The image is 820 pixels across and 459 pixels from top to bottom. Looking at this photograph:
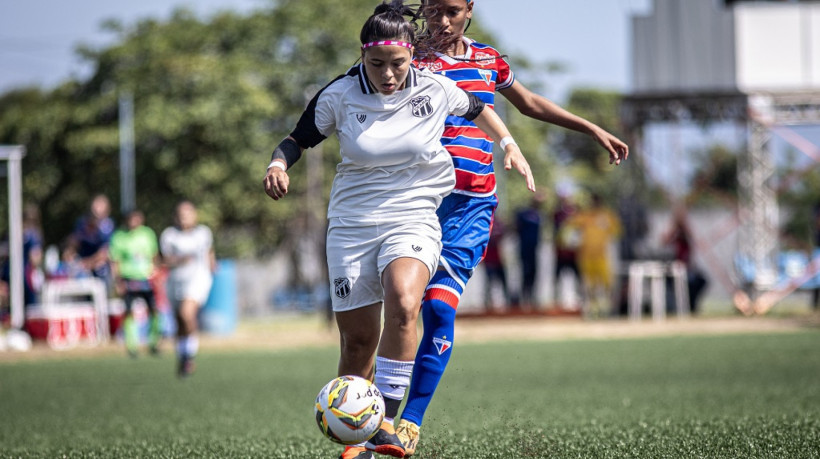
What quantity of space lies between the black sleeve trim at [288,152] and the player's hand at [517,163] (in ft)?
3.16

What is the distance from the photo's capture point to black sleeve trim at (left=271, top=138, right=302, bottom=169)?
4.61 meters

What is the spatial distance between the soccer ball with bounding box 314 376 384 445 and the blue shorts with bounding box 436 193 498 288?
900 mm

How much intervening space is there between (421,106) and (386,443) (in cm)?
148

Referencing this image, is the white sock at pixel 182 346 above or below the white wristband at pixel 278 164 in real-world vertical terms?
below

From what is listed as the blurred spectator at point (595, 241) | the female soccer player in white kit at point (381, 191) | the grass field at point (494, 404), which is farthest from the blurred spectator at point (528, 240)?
the female soccer player in white kit at point (381, 191)

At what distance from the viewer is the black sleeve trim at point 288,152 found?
182 inches

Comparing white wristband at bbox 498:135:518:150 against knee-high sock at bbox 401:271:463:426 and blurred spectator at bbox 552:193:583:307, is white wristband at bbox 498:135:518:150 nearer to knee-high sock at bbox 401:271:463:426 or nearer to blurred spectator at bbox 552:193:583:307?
knee-high sock at bbox 401:271:463:426

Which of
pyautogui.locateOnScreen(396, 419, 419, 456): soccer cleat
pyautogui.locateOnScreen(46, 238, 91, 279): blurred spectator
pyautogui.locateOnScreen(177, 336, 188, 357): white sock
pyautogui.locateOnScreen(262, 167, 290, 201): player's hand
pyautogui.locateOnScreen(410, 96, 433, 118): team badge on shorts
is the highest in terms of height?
pyautogui.locateOnScreen(410, 96, 433, 118): team badge on shorts

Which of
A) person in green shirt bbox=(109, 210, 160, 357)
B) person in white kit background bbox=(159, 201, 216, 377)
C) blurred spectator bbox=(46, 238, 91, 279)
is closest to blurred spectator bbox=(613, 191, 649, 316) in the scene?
person in green shirt bbox=(109, 210, 160, 357)

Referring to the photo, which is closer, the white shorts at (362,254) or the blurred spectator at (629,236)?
the white shorts at (362,254)

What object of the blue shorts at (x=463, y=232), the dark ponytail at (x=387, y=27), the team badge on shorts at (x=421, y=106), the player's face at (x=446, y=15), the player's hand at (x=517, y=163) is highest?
the player's face at (x=446, y=15)

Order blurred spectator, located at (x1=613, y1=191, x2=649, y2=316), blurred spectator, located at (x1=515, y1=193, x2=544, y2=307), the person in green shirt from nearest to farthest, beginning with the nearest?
1. the person in green shirt
2. blurred spectator, located at (x1=515, y1=193, x2=544, y2=307)
3. blurred spectator, located at (x1=613, y1=191, x2=649, y2=316)

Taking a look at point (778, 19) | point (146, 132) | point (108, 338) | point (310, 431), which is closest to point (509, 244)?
point (146, 132)

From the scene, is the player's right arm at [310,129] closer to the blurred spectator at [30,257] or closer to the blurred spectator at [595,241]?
the blurred spectator at [30,257]
